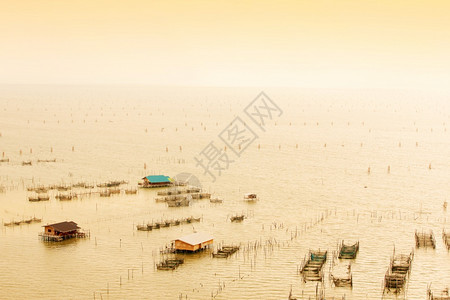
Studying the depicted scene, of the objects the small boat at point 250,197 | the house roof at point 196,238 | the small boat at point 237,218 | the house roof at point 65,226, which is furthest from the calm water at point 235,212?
the small boat at point 250,197

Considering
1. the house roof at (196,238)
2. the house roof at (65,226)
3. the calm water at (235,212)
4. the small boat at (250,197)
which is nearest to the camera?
the calm water at (235,212)

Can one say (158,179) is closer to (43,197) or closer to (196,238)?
(43,197)

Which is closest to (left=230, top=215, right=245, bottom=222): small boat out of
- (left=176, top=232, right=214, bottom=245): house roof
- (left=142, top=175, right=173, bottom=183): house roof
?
(left=176, top=232, right=214, bottom=245): house roof

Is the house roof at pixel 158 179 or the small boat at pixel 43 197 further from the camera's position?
the house roof at pixel 158 179

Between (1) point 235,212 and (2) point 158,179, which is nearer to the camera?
(1) point 235,212

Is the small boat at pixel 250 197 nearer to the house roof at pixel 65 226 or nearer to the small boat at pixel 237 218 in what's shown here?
the small boat at pixel 237 218

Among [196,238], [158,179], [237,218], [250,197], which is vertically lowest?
[196,238]

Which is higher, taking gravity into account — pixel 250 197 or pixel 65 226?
pixel 250 197

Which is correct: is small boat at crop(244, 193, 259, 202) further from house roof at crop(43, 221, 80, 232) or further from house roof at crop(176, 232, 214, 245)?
house roof at crop(43, 221, 80, 232)

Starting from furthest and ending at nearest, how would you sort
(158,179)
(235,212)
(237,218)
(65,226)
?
(158,179) → (235,212) → (237,218) → (65,226)

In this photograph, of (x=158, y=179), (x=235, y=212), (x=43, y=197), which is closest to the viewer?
(x=235, y=212)

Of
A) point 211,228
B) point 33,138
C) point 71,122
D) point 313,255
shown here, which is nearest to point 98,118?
point 71,122

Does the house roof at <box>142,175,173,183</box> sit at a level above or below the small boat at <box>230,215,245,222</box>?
above

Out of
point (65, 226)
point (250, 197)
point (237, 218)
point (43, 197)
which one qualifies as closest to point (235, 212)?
point (237, 218)
